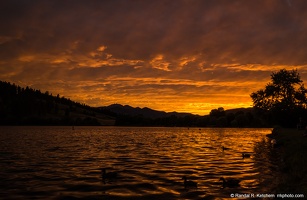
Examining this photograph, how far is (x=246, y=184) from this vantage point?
22.6 m

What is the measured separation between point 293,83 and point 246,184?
250ft

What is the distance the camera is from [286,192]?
1667 centimetres

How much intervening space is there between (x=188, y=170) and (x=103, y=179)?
9.29 metres

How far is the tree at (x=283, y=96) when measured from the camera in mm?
87625

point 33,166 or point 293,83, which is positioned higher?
point 293,83

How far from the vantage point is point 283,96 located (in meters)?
89.8

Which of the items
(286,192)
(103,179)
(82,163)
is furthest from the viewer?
(82,163)

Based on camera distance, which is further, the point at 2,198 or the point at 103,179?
the point at 103,179

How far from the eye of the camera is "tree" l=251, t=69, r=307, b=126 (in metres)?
87.6

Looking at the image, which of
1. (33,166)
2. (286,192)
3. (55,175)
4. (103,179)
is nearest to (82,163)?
(33,166)

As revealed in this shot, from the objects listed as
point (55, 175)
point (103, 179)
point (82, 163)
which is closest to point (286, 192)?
point (103, 179)

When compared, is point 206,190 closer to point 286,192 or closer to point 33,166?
point 286,192

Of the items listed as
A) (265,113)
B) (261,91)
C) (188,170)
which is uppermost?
(261,91)

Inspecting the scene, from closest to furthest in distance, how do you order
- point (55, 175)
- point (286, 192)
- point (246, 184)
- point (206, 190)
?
point (286, 192), point (206, 190), point (246, 184), point (55, 175)
